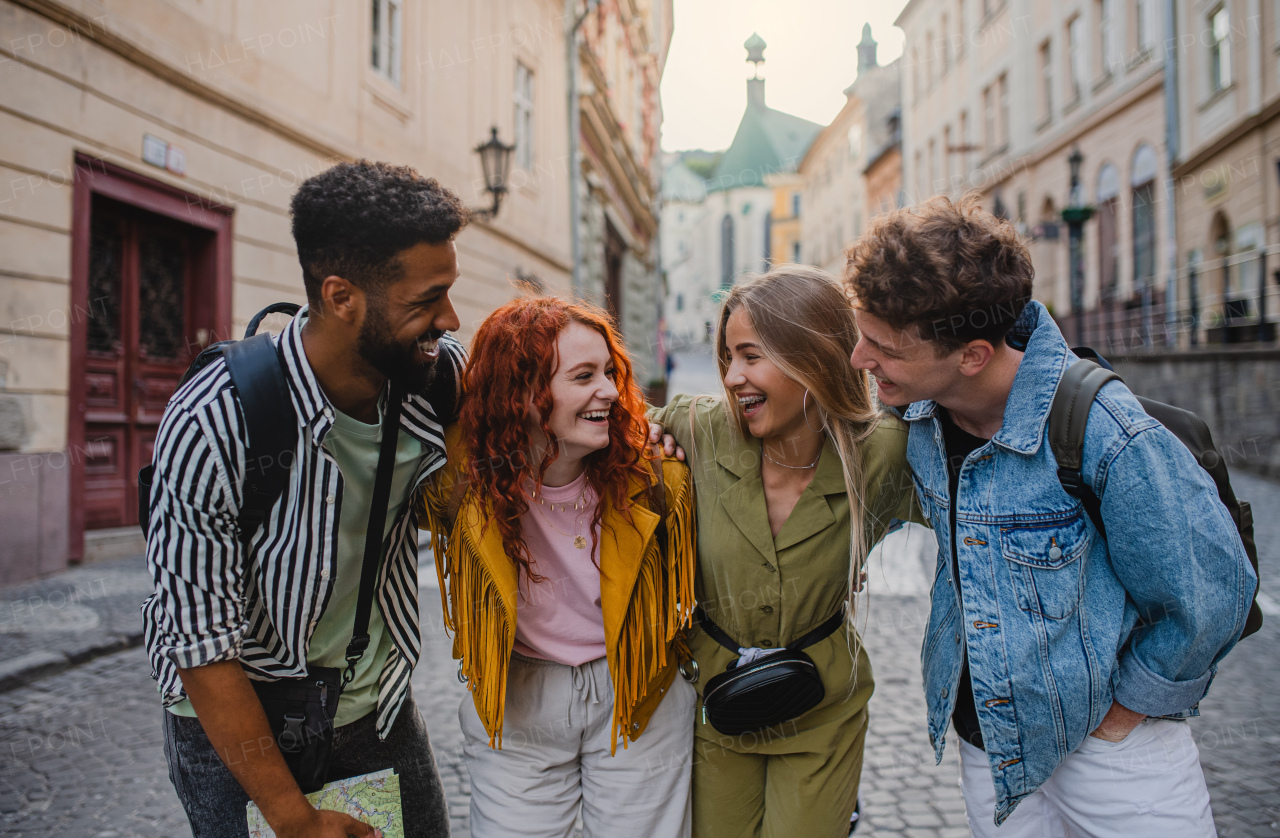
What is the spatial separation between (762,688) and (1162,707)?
836 millimetres

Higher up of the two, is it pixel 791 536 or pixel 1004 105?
pixel 1004 105

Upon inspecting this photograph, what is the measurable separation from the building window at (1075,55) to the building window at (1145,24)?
258 centimetres

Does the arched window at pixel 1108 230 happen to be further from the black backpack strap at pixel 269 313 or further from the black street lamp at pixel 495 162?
the black backpack strap at pixel 269 313

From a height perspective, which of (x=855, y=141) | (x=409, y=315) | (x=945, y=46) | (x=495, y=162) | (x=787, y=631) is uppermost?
(x=855, y=141)

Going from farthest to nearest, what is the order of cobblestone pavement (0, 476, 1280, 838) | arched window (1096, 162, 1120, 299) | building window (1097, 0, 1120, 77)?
arched window (1096, 162, 1120, 299) → building window (1097, 0, 1120, 77) → cobblestone pavement (0, 476, 1280, 838)

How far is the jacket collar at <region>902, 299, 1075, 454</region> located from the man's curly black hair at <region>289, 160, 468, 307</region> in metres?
1.28

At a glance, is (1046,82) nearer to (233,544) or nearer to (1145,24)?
(1145,24)

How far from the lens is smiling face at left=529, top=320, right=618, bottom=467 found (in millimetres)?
2131

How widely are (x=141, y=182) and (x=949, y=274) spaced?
292 inches

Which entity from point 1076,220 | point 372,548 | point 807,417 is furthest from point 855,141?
point 372,548

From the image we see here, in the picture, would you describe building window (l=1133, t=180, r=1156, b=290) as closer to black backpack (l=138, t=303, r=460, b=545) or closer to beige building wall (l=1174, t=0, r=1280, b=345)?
beige building wall (l=1174, t=0, r=1280, b=345)

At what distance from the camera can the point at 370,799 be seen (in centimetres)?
190

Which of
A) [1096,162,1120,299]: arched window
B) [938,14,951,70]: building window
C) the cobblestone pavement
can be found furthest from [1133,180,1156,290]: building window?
the cobblestone pavement

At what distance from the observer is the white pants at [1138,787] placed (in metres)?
1.79
